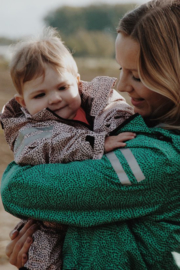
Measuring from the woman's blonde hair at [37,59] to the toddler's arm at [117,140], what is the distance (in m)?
0.55

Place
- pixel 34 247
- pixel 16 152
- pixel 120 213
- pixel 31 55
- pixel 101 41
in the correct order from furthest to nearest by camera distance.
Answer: pixel 101 41
pixel 31 55
pixel 16 152
pixel 34 247
pixel 120 213

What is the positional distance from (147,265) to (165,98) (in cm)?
80

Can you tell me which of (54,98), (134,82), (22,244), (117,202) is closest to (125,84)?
(134,82)

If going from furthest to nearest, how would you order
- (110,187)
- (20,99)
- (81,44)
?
(81,44) < (20,99) < (110,187)

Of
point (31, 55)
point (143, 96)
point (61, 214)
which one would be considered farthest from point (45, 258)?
point (31, 55)

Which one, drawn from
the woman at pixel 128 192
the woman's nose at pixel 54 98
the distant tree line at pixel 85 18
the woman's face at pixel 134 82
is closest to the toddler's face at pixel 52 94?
the woman's nose at pixel 54 98

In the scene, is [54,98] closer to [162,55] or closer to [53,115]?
[53,115]

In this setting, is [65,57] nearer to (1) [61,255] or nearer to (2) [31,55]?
(2) [31,55]

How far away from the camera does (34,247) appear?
2.11 meters

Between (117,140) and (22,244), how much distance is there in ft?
2.32

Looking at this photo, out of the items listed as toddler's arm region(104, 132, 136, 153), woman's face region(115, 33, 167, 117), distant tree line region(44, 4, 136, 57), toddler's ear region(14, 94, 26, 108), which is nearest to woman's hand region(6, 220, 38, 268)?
toddler's arm region(104, 132, 136, 153)

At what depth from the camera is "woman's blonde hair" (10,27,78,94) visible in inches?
93.1

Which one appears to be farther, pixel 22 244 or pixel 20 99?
pixel 20 99

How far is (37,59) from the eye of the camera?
7.79 feet
